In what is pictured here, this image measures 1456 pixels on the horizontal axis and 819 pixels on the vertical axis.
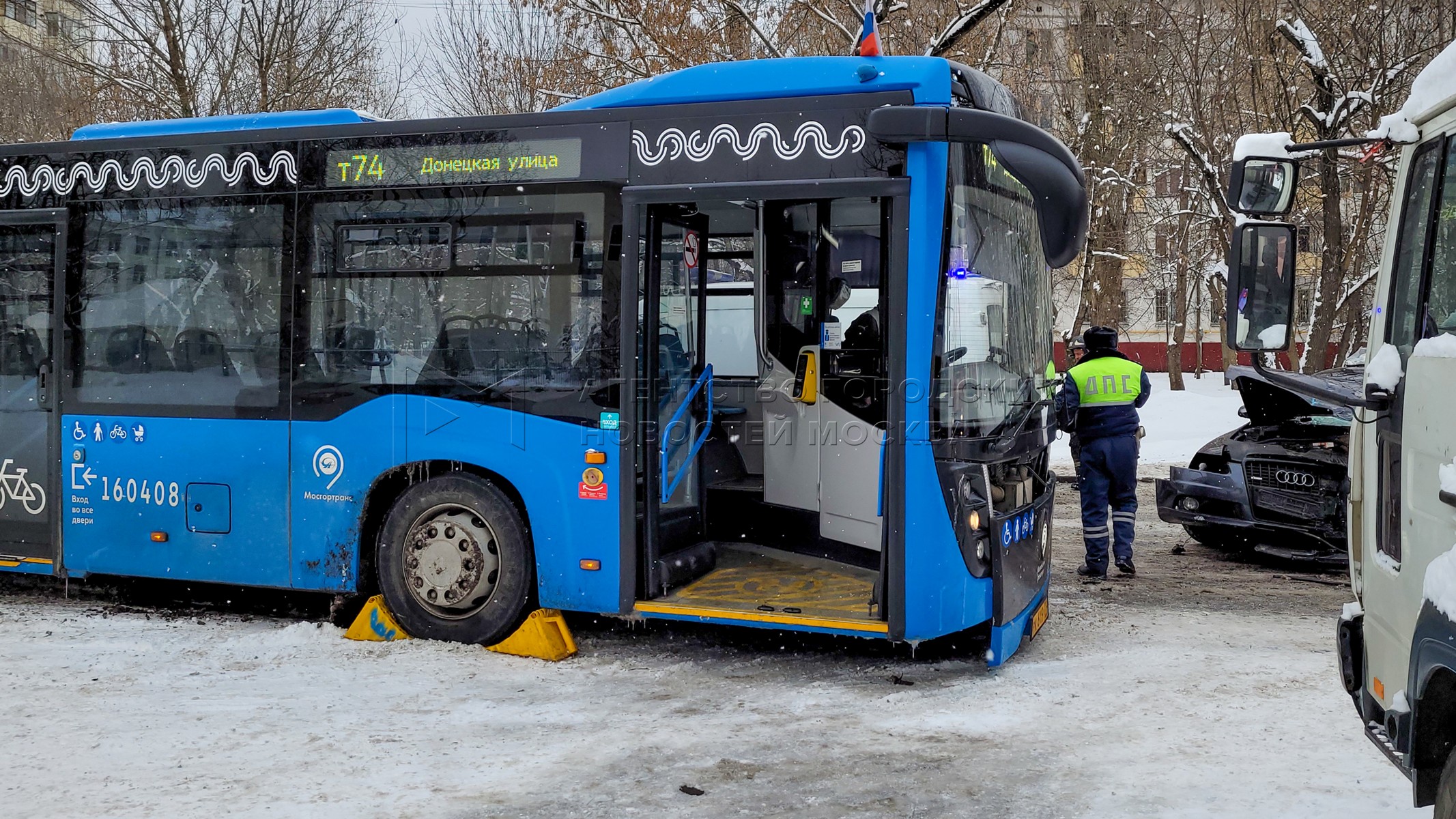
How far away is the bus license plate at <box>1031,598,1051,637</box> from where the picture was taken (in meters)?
6.80

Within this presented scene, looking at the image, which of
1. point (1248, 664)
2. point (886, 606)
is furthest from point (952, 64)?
point (1248, 664)

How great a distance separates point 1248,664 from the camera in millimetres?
6445

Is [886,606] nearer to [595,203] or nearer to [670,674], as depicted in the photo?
[670,674]

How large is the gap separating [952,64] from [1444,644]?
3954mm

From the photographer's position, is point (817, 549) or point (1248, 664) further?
point (817, 549)

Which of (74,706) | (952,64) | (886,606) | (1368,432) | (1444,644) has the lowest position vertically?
(74,706)

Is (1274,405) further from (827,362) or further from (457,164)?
(457,164)

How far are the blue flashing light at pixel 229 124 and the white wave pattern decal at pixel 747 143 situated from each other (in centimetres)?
182

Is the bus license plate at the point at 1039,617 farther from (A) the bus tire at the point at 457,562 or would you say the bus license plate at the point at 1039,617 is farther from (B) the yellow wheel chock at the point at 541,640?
(A) the bus tire at the point at 457,562

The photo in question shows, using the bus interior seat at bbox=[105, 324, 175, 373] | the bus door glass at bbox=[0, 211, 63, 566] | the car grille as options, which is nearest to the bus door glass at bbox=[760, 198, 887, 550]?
the bus interior seat at bbox=[105, 324, 175, 373]

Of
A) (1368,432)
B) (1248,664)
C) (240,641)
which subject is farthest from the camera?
(240,641)

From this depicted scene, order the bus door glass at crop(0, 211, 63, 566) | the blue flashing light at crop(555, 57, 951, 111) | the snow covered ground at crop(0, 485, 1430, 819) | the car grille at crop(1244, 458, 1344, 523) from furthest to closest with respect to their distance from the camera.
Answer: the car grille at crop(1244, 458, 1344, 523)
the bus door glass at crop(0, 211, 63, 566)
the blue flashing light at crop(555, 57, 951, 111)
the snow covered ground at crop(0, 485, 1430, 819)

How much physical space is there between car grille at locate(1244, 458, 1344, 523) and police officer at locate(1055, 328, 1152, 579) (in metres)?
1.21

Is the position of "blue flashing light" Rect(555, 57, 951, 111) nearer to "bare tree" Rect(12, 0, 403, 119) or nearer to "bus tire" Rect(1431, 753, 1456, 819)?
"bus tire" Rect(1431, 753, 1456, 819)
